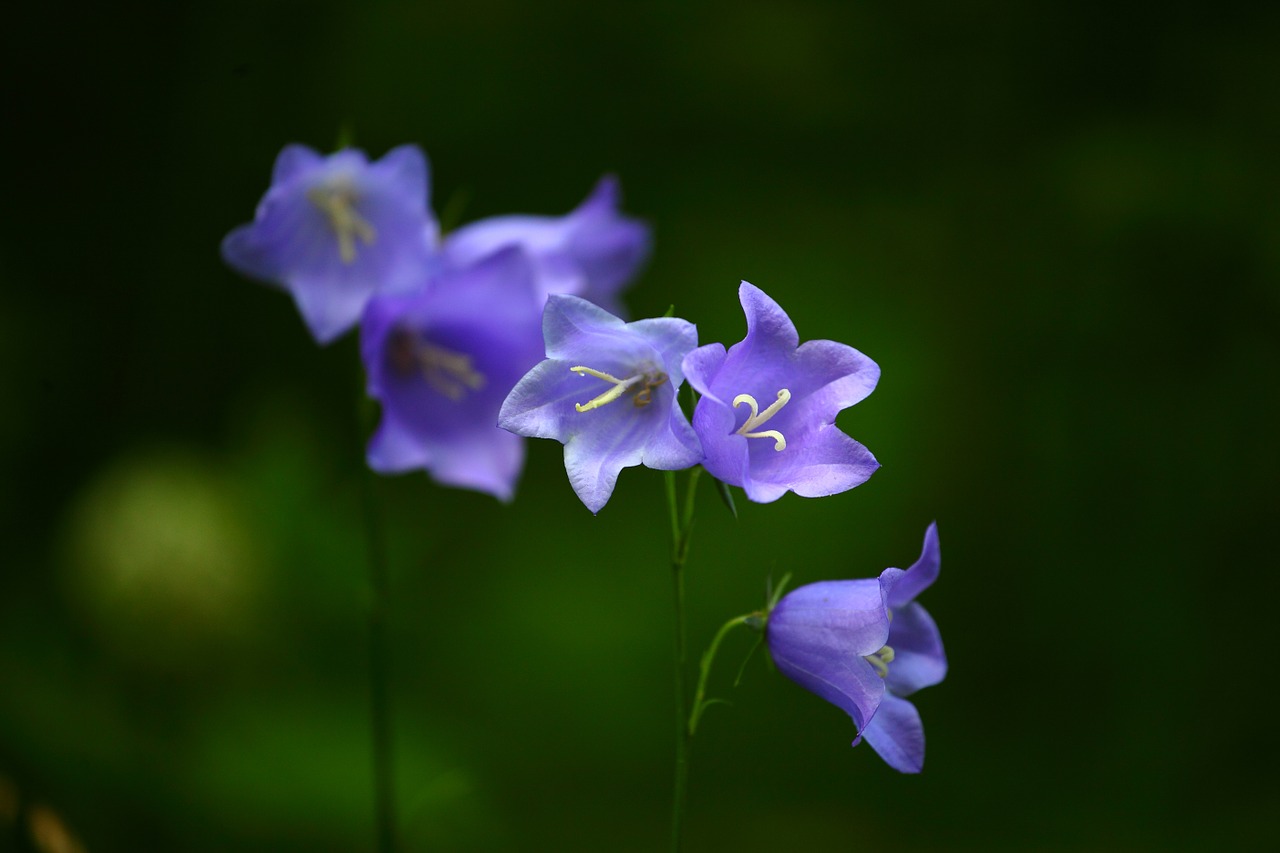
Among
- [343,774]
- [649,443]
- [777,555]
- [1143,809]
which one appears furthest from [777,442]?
[1143,809]

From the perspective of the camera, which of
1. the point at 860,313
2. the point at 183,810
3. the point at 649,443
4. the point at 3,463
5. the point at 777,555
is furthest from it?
the point at 860,313

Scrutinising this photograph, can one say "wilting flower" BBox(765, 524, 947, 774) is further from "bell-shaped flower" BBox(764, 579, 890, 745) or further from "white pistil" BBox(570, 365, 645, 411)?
"white pistil" BBox(570, 365, 645, 411)

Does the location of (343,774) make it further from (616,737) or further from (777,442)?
(777,442)

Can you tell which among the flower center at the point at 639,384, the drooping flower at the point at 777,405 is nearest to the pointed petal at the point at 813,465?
the drooping flower at the point at 777,405

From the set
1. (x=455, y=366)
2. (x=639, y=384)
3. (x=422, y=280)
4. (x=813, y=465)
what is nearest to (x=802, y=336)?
(x=455, y=366)

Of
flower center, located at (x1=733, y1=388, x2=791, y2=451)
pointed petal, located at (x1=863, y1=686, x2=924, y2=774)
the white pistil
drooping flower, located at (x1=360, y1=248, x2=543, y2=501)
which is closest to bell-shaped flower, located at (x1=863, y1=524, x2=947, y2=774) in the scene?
pointed petal, located at (x1=863, y1=686, x2=924, y2=774)

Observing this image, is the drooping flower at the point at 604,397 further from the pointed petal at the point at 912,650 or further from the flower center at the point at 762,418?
the pointed petal at the point at 912,650
